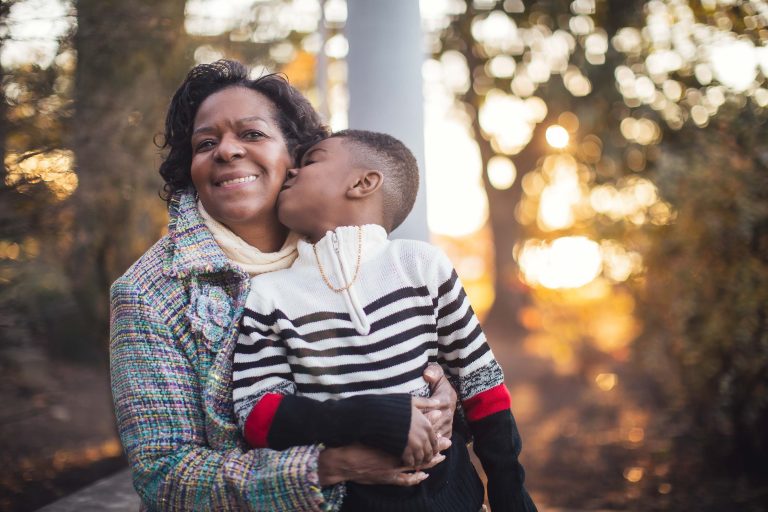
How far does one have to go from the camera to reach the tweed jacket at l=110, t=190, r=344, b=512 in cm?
179

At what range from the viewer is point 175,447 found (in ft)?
6.19

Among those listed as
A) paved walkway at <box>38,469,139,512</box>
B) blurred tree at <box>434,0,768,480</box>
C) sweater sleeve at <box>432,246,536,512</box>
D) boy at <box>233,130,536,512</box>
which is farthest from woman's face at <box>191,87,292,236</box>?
blurred tree at <box>434,0,768,480</box>

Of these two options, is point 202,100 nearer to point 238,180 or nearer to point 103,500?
point 238,180

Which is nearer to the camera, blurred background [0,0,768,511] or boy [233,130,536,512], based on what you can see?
boy [233,130,536,512]

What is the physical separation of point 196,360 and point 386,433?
2.06ft

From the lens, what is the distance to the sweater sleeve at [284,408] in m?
1.70

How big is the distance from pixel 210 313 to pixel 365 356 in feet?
1.64

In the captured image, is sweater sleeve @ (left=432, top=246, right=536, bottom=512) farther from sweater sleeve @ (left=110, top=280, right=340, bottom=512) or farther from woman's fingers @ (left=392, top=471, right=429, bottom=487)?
sweater sleeve @ (left=110, top=280, right=340, bottom=512)

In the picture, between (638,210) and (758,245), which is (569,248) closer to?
(638,210)

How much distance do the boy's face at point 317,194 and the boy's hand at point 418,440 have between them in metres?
0.66

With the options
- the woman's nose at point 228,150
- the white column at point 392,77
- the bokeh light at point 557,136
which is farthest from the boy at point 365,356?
the bokeh light at point 557,136

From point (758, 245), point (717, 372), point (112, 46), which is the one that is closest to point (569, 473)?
point (717, 372)

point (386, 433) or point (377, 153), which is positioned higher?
point (377, 153)

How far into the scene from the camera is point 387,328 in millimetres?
1861
